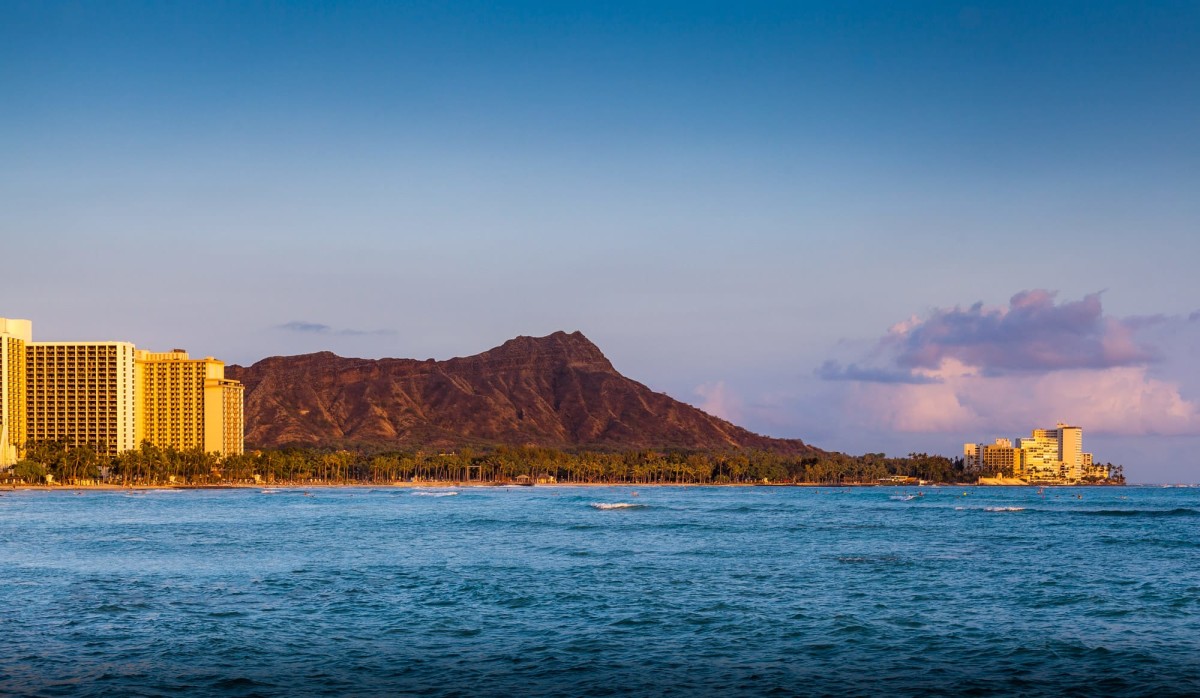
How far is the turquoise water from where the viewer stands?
966 inches

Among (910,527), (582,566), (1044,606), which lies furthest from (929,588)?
(910,527)

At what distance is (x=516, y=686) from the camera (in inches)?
930

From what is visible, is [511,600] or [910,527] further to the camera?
[910,527]

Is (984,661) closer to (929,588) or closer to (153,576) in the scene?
(929,588)

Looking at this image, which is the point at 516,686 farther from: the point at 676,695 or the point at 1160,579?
the point at 1160,579

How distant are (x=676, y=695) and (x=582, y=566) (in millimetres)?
26243

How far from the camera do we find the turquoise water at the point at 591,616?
24531 mm

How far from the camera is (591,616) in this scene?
33594 mm

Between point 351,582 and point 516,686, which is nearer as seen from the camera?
point 516,686

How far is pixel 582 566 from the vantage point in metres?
48.9

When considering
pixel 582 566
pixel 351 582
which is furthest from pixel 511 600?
pixel 582 566

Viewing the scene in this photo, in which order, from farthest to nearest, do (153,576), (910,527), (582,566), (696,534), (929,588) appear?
(910,527)
(696,534)
(582,566)
(153,576)
(929,588)


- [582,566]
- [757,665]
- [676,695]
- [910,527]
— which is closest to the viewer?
[676,695]

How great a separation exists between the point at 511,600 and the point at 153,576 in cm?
1629
